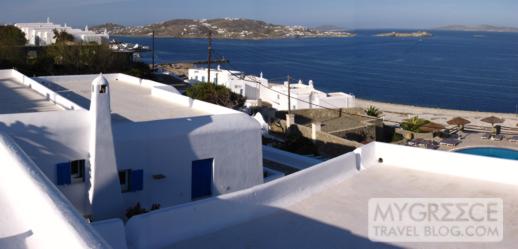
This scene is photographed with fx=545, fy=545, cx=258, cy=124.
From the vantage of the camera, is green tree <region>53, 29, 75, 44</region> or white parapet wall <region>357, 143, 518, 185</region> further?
green tree <region>53, 29, 75, 44</region>

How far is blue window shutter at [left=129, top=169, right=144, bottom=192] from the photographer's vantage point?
11.6m

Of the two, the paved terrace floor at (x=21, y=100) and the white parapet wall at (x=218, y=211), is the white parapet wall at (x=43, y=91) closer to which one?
the paved terrace floor at (x=21, y=100)

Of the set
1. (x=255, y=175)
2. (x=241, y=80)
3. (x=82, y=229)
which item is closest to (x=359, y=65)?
(x=241, y=80)

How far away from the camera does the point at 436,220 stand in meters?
7.84

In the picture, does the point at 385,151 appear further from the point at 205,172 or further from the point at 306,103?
the point at 306,103

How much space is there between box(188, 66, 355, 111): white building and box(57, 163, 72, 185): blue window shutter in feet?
90.8

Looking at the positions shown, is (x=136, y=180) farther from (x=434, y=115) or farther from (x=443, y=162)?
(x=434, y=115)

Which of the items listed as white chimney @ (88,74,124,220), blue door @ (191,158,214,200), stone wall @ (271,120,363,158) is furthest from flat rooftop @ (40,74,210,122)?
stone wall @ (271,120,363,158)

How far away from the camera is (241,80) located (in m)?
45.1

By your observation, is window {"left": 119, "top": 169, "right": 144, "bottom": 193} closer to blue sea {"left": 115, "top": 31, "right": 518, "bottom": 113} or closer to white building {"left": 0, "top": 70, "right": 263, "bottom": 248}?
white building {"left": 0, "top": 70, "right": 263, "bottom": 248}

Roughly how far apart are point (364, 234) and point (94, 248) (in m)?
4.39

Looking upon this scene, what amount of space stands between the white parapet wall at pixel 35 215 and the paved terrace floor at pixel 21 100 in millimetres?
7933

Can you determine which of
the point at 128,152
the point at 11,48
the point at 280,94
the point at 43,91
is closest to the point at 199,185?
the point at 128,152

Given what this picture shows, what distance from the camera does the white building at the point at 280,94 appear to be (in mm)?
39031
